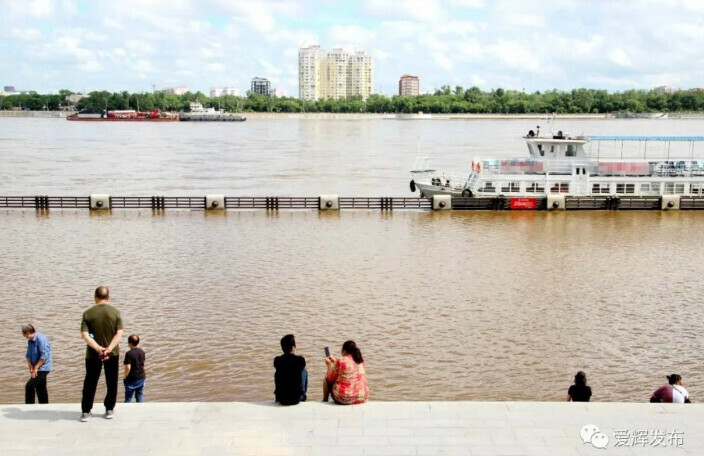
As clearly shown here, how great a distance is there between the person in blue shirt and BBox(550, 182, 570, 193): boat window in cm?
3780

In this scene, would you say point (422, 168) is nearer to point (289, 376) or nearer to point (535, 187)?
point (535, 187)

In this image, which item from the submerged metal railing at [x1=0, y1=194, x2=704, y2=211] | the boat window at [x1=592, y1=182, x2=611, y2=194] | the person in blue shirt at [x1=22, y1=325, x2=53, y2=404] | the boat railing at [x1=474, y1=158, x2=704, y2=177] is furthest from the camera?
the boat railing at [x1=474, y1=158, x2=704, y2=177]

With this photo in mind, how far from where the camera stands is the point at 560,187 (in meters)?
45.6

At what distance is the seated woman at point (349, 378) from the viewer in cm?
1130

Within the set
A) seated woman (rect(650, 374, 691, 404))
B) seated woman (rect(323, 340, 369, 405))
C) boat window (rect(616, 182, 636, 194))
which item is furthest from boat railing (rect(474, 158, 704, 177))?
seated woman (rect(323, 340, 369, 405))

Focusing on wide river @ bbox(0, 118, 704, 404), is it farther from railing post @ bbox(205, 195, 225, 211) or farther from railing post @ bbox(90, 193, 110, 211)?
railing post @ bbox(90, 193, 110, 211)

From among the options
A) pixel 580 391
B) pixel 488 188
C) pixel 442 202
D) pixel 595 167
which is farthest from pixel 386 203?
pixel 580 391

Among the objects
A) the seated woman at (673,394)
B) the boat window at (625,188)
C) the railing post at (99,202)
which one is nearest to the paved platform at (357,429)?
the seated woman at (673,394)

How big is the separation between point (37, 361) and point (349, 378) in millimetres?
5116

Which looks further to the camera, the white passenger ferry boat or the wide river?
the white passenger ferry boat

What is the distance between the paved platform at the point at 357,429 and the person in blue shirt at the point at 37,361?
2.72ft

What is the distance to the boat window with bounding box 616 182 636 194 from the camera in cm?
4525

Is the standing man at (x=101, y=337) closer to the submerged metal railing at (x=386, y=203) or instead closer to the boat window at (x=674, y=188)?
the submerged metal railing at (x=386, y=203)

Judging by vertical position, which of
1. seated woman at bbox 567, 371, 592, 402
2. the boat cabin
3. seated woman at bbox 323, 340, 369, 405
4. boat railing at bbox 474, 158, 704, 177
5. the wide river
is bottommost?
the wide river
